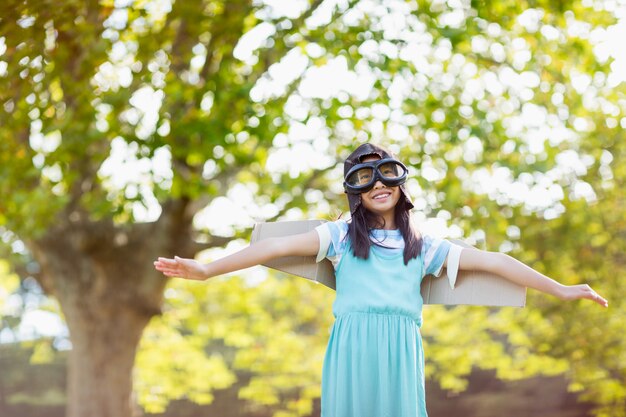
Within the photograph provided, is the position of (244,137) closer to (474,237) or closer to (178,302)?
(474,237)

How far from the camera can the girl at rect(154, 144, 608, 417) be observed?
3.51 m

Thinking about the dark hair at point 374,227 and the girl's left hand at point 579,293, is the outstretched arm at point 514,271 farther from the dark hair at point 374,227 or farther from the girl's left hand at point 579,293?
the dark hair at point 374,227

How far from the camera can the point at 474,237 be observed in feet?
28.9

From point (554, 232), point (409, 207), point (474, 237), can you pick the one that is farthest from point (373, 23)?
point (409, 207)

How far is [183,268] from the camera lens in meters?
3.40

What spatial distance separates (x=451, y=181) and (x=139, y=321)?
401 centimetres

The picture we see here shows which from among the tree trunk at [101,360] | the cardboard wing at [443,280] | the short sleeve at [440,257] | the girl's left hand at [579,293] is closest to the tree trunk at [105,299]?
the tree trunk at [101,360]

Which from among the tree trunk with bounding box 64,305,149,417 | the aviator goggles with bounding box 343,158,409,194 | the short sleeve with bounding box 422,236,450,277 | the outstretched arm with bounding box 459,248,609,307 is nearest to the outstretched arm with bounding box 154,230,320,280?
the aviator goggles with bounding box 343,158,409,194

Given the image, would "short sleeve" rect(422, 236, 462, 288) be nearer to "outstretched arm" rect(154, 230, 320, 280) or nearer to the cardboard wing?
the cardboard wing

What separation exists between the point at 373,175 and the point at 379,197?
100mm

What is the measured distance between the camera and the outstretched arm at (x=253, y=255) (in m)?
3.40

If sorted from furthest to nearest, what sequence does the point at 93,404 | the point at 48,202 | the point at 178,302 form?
1. the point at 178,302
2. the point at 93,404
3. the point at 48,202

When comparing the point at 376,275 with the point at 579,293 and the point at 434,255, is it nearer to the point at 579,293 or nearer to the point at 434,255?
the point at 434,255

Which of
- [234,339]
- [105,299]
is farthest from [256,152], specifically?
[234,339]
